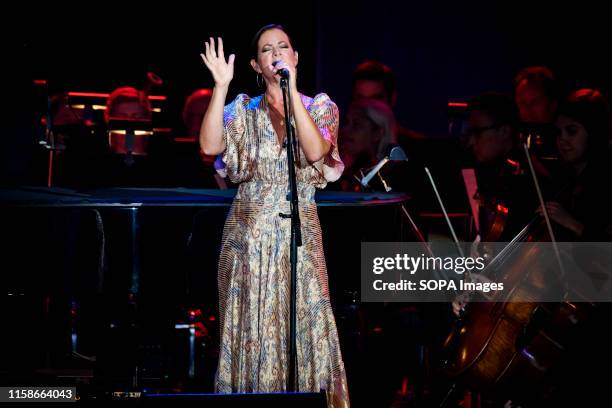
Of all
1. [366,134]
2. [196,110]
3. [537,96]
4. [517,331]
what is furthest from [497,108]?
[196,110]

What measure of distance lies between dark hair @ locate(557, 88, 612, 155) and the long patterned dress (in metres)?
1.75

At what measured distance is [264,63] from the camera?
11.6 feet

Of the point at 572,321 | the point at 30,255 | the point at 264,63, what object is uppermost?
the point at 264,63

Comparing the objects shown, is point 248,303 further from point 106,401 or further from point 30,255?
point 30,255

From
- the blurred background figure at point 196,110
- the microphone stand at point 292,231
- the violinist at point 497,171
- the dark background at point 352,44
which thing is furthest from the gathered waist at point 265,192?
the dark background at point 352,44

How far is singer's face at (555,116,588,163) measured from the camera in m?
4.71

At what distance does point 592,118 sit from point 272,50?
2076mm

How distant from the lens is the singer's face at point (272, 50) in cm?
351

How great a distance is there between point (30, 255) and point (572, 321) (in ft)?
8.42

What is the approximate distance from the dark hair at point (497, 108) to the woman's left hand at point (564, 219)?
4.03 ft

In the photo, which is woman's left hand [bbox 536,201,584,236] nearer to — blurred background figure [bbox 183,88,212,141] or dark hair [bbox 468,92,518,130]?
dark hair [bbox 468,92,518,130]

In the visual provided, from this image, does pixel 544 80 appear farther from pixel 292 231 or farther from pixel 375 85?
pixel 292 231

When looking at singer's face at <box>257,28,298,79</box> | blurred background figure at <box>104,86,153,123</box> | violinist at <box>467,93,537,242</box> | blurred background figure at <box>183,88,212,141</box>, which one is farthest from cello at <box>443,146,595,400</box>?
blurred background figure at <box>104,86,153,123</box>

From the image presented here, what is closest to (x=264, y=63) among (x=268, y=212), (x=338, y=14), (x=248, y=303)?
(x=268, y=212)
